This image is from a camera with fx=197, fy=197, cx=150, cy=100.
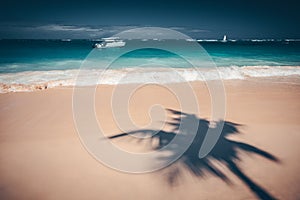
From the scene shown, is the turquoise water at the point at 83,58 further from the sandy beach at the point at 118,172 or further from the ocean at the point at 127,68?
the sandy beach at the point at 118,172

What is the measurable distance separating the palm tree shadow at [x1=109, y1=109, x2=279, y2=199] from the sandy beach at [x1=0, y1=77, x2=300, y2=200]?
32mm

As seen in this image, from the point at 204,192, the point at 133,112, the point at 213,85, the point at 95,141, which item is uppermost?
the point at 213,85

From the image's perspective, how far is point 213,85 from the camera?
423 inches

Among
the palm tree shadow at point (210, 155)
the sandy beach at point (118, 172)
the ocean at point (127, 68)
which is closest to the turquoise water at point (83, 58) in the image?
the ocean at point (127, 68)

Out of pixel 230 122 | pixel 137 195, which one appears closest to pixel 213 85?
pixel 230 122

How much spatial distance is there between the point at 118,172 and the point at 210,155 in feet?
6.67

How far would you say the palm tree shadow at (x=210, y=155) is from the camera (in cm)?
366

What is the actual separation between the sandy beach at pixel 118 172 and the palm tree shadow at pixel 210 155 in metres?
0.03

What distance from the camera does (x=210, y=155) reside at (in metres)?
4.37

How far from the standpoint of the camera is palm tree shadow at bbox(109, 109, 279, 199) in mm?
3665

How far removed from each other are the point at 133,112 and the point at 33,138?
2.99 meters

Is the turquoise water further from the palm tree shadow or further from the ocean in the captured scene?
the palm tree shadow

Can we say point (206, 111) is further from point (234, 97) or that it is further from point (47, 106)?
point (47, 106)

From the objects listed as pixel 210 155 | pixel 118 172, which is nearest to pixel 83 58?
pixel 118 172
